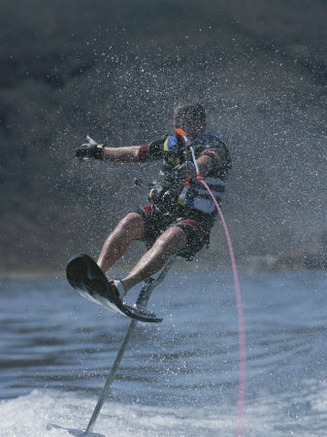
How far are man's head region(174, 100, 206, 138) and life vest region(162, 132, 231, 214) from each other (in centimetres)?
10

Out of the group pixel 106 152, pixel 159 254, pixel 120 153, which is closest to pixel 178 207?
pixel 159 254

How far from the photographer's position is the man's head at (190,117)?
7.09m

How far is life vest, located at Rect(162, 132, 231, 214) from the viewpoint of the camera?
22.6 feet

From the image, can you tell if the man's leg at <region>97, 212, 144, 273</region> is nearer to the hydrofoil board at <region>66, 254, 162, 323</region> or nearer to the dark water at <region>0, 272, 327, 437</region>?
the hydrofoil board at <region>66, 254, 162, 323</region>

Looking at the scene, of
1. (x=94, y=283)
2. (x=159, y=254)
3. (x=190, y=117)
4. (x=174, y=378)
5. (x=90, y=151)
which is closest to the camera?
(x=94, y=283)

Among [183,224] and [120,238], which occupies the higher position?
[183,224]

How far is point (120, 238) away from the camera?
22.5 feet

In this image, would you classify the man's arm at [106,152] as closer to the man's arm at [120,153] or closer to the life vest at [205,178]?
the man's arm at [120,153]

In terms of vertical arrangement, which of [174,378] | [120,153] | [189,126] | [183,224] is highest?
[189,126]

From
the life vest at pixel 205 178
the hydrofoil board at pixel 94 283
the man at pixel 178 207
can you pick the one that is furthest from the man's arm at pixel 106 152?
the hydrofoil board at pixel 94 283

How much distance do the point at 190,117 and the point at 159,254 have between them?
1556 millimetres

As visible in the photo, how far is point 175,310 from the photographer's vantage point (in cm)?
2812

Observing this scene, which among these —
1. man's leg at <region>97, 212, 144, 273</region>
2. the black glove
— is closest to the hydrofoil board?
man's leg at <region>97, 212, 144, 273</region>

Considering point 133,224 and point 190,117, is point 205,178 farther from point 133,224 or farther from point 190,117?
point 133,224
